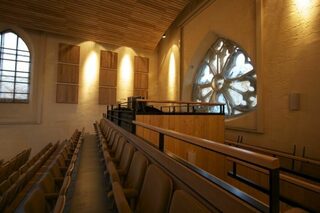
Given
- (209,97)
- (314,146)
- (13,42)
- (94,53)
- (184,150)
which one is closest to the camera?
(314,146)

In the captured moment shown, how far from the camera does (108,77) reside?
768 cm

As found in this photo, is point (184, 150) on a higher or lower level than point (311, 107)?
lower

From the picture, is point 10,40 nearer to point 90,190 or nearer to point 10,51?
point 10,51

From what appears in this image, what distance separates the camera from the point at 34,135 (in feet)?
21.9

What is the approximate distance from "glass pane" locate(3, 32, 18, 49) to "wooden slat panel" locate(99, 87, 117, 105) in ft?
10.0

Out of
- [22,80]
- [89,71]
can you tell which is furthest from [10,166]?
[89,71]

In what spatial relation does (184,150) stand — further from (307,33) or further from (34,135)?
(34,135)

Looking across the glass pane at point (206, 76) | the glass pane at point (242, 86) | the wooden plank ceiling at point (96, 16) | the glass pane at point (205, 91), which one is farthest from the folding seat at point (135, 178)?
the wooden plank ceiling at point (96, 16)

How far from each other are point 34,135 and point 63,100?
1.45 m

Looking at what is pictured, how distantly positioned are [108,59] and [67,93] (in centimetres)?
Answer: 196

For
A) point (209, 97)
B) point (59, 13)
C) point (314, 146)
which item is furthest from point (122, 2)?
point (314, 146)

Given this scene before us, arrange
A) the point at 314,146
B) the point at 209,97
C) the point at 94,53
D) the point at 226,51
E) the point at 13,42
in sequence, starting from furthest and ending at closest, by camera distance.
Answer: the point at 94,53, the point at 13,42, the point at 209,97, the point at 226,51, the point at 314,146

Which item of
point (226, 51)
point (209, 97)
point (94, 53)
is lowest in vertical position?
point (209, 97)

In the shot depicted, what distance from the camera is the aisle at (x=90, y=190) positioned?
1.64m
